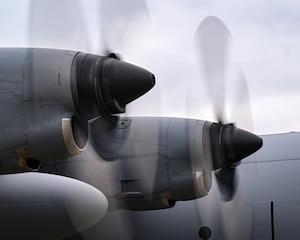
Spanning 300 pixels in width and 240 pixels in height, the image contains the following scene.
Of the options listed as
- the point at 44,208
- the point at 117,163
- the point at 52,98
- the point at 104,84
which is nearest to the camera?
the point at 52,98

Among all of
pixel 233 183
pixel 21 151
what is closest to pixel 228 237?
pixel 233 183

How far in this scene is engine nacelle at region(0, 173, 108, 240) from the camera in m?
7.38

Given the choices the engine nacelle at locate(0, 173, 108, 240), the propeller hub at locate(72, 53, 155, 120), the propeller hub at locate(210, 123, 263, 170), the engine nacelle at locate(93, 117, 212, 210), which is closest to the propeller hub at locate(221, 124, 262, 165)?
the propeller hub at locate(210, 123, 263, 170)

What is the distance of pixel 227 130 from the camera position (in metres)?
9.66

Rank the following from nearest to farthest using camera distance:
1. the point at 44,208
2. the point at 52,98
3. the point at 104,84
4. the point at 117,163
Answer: the point at 52,98, the point at 104,84, the point at 44,208, the point at 117,163

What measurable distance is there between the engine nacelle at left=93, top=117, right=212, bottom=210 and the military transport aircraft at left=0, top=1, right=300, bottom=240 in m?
0.02

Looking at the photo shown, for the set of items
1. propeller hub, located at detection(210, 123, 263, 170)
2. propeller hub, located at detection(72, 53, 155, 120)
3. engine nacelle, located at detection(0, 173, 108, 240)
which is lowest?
engine nacelle, located at detection(0, 173, 108, 240)

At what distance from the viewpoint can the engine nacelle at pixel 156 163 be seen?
9195 mm

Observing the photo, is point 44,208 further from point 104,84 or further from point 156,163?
point 156,163

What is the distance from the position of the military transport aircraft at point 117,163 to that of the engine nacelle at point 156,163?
17 mm

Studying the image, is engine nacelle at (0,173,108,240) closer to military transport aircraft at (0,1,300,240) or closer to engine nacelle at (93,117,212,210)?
military transport aircraft at (0,1,300,240)

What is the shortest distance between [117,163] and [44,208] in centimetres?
210

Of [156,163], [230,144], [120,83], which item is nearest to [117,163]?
[156,163]

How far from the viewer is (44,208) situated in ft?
24.4
